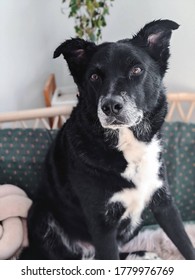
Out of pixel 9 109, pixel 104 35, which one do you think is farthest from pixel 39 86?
pixel 104 35

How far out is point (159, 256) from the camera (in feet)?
4.30

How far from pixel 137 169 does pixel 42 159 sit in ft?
1.75

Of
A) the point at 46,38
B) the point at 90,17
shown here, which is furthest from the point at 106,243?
the point at 46,38

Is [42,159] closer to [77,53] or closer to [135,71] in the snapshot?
[77,53]

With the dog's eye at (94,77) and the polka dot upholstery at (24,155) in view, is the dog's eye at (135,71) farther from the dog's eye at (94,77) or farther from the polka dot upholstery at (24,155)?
the polka dot upholstery at (24,155)

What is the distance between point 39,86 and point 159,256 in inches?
45.6

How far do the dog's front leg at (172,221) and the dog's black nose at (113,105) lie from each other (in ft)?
1.24

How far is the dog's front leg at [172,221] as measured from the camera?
115cm

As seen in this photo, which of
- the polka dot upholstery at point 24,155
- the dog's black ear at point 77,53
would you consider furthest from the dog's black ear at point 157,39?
the polka dot upholstery at point 24,155

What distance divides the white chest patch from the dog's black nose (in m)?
0.14

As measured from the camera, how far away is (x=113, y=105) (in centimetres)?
88
